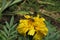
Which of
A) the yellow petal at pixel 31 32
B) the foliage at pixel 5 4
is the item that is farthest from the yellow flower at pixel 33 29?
the foliage at pixel 5 4

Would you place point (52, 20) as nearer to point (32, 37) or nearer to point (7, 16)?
point (7, 16)

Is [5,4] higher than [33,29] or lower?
lower

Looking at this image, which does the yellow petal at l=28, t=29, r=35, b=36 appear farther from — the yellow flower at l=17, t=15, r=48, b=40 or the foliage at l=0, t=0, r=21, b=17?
the foliage at l=0, t=0, r=21, b=17

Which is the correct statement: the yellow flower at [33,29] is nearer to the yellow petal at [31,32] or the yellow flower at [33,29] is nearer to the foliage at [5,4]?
the yellow petal at [31,32]

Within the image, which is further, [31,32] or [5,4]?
[5,4]

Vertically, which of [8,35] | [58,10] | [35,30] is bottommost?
[58,10]

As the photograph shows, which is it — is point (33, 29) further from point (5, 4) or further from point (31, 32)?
point (5, 4)

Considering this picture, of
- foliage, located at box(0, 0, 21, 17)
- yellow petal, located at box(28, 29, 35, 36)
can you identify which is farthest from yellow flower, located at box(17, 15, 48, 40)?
foliage, located at box(0, 0, 21, 17)

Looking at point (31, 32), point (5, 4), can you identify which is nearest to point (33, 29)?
point (31, 32)

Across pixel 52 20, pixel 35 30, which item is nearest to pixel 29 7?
pixel 52 20

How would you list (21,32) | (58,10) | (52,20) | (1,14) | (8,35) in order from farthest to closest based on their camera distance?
(58,10)
(52,20)
(1,14)
(8,35)
(21,32)

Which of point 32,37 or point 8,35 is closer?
point 32,37
